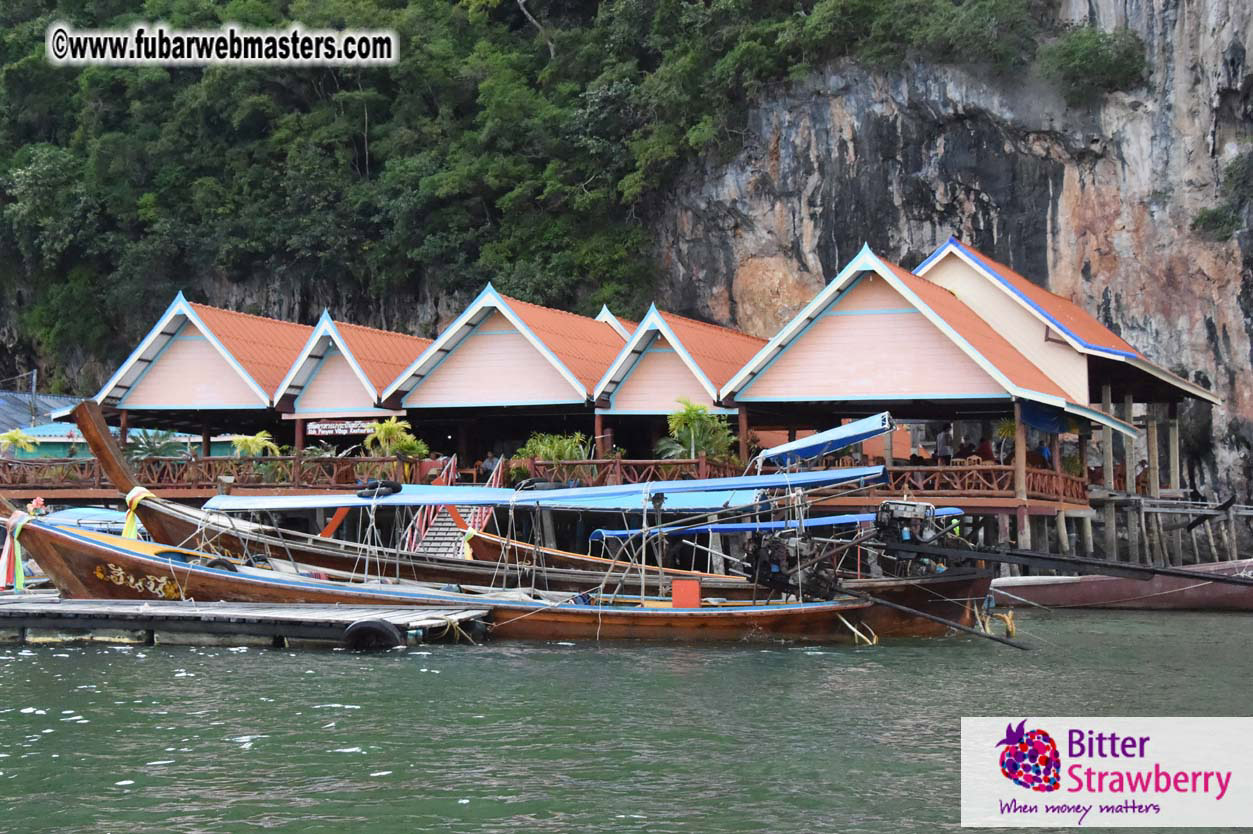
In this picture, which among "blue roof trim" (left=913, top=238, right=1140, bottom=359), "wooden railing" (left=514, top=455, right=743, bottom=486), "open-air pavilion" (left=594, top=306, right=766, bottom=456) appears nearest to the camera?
"wooden railing" (left=514, top=455, right=743, bottom=486)

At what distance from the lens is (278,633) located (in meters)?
19.0

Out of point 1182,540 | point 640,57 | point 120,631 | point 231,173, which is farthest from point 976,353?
point 231,173

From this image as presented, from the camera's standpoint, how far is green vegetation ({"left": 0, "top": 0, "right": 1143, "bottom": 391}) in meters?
43.1

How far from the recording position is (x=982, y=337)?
27.0 metres

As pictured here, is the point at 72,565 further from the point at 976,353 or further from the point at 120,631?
the point at 976,353

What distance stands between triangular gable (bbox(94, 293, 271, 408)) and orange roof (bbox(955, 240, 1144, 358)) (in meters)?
16.3

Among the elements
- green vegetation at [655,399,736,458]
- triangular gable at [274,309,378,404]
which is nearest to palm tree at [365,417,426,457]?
triangular gable at [274,309,378,404]

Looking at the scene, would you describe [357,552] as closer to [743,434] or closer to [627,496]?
[627,496]

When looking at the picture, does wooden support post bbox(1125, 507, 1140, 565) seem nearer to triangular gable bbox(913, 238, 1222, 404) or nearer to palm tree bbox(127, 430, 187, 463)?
triangular gable bbox(913, 238, 1222, 404)

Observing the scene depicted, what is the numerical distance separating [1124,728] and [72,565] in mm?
16895

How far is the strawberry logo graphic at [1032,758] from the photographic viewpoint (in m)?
9.03

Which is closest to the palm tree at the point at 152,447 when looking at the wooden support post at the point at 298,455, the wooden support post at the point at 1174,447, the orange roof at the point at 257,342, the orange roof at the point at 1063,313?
the orange roof at the point at 257,342

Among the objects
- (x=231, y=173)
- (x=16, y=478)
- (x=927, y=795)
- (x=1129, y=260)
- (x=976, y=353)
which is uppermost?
(x=231, y=173)

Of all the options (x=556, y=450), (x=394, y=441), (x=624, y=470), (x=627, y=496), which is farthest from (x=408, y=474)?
(x=627, y=496)
